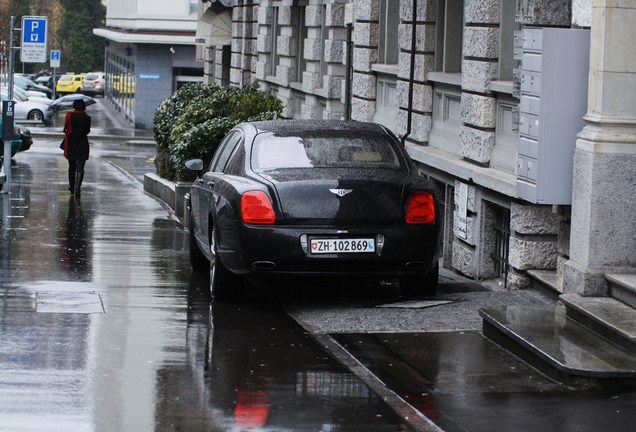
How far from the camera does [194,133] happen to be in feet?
70.2

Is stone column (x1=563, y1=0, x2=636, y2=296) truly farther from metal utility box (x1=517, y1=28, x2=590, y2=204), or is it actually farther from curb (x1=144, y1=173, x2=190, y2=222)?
curb (x1=144, y1=173, x2=190, y2=222)

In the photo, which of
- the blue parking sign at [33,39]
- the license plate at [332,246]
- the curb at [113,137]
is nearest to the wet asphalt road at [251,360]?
the license plate at [332,246]

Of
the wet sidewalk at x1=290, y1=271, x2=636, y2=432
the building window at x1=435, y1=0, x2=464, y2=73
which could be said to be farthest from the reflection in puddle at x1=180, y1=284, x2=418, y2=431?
the building window at x1=435, y1=0, x2=464, y2=73

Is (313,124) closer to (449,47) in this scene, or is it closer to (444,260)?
(444,260)

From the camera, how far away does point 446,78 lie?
15406 millimetres

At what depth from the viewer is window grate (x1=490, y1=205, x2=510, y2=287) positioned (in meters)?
13.1

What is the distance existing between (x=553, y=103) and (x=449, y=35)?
200 inches

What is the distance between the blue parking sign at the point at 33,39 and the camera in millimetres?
30875

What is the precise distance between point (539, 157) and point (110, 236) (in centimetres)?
762

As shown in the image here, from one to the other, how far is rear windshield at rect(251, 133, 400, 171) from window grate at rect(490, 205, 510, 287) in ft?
5.34

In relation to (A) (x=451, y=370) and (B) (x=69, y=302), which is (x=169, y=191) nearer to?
(B) (x=69, y=302)

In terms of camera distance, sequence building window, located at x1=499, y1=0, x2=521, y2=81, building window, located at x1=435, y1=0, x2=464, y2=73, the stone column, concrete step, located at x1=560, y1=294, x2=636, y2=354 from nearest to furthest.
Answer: concrete step, located at x1=560, y1=294, x2=636, y2=354 → the stone column → building window, located at x1=499, y1=0, x2=521, y2=81 → building window, located at x1=435, y1=0, x2=464, y2=73

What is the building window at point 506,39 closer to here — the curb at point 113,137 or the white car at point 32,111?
the curb at point 113,137

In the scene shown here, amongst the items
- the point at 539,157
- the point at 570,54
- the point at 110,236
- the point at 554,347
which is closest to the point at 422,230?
the point at 539,157
